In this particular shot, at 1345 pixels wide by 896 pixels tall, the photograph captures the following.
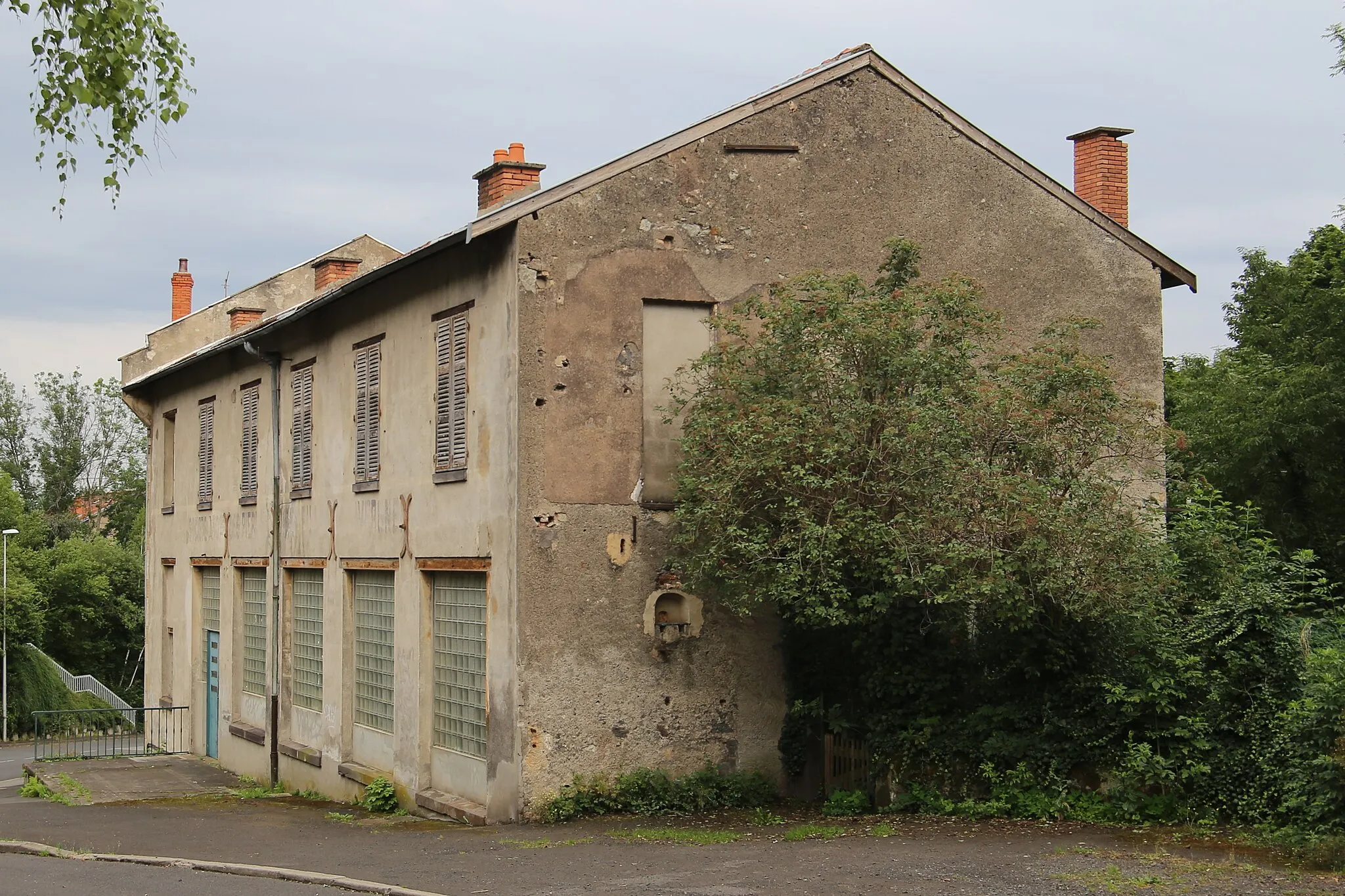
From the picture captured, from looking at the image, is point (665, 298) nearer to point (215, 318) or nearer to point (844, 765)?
point (844, 765)

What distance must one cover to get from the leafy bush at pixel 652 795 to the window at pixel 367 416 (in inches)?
218

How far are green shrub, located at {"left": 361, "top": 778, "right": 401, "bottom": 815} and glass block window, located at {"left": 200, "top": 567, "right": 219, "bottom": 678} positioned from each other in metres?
9.04

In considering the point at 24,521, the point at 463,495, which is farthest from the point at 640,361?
the point at 24,521

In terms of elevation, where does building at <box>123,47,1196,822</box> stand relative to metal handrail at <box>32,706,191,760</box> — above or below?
above

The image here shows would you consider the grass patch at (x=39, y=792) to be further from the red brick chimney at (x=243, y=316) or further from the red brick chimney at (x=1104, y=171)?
the red brick chimney at (x=1104, y=171)

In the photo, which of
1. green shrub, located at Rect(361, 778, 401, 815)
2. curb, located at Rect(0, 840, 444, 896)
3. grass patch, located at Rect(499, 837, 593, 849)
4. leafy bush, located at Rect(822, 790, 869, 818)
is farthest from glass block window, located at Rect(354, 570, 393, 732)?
leafy bush, located at Rect(822, 790, 869, 818)

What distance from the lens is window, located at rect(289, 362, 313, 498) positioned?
2047cm

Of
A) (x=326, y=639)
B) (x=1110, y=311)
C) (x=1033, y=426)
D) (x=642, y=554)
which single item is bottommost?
(x=326, y=639)

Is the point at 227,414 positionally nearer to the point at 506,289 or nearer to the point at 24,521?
the point at 506,289

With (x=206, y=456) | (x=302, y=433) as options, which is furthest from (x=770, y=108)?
(x=206, y=456)

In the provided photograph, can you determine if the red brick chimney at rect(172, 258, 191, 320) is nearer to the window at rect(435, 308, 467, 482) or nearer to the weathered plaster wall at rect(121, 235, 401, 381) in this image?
the weathered plaster wall at rect(121, 235, 401, 381)

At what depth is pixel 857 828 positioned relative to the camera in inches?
515

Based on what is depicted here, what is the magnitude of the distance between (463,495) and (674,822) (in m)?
4.36

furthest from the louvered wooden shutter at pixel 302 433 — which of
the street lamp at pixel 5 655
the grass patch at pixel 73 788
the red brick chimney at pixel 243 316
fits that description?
the street lamp at pixel 5 655
